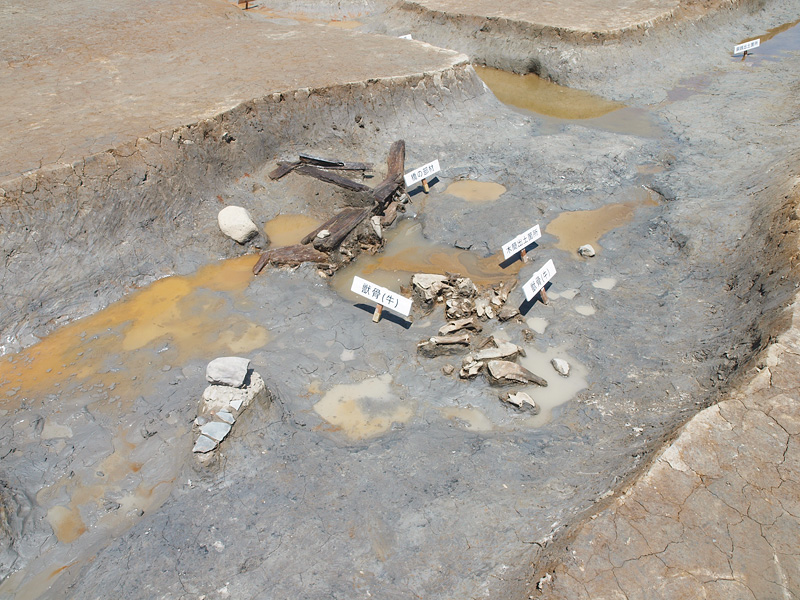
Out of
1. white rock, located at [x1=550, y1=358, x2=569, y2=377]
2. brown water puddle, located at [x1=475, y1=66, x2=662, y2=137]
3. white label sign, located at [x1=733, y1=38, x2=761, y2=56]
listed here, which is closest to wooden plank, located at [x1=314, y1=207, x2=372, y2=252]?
white rock, located at [x1=550, y1=358, x2=569, y2=377]

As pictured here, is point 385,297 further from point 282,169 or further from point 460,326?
point 282,169

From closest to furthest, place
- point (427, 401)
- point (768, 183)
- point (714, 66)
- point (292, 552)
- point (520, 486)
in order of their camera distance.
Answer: point (292, 552)
point (520, 486)
point (427, 401)
point (768, 183)
point (714, 66)

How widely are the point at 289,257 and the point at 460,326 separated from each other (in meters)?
2.93

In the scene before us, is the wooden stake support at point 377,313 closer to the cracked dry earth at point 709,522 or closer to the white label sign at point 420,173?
the white label sign at point 420,173

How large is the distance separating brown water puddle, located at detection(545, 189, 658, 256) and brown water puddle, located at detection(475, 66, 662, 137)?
10.8ft

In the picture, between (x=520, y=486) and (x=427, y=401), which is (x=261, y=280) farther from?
(x=520, y=486)

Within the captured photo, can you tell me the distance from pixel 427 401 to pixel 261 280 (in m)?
3.30

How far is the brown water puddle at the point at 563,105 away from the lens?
38.8ft

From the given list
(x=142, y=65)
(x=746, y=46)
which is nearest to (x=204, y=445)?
(x=142, y=65)

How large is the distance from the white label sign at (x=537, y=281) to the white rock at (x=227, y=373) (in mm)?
3647

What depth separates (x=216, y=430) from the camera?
16.8 feet

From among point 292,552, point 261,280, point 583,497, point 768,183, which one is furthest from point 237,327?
point 768,183

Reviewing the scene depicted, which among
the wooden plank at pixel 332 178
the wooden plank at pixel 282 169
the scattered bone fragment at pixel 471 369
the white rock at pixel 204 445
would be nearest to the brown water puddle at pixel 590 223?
the scattered bone fragment at pixel 471 369

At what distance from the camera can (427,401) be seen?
5.82m
